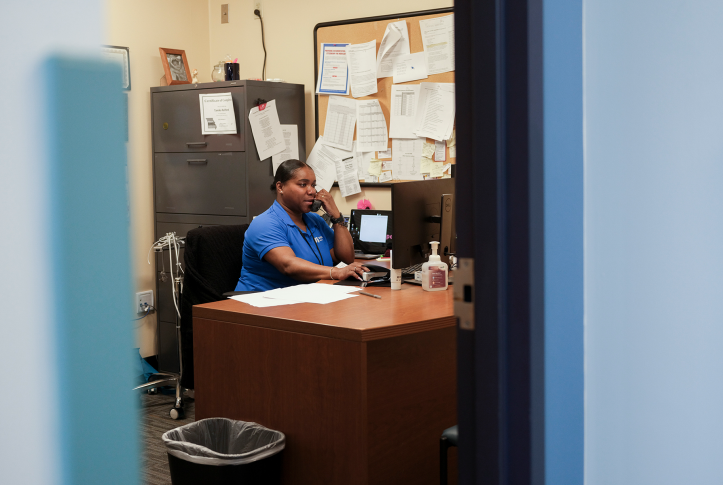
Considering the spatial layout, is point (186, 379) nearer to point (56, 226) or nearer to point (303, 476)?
point (303, 476)

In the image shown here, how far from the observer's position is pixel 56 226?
0.64 metres

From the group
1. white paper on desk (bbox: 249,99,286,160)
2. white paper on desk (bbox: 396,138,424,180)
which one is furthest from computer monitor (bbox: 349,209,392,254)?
white paper on desk (bbox: 249,99,286,160)

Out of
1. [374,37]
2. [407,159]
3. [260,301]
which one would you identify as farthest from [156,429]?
[374,37]

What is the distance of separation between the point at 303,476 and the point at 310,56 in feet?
9.49

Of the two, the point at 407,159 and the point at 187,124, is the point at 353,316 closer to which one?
the point at 407,159

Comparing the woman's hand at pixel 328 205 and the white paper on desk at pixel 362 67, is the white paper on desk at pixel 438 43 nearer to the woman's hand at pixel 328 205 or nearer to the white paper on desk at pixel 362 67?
the white paper on desk at pixel 362 67

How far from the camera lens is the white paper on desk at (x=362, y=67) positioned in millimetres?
3966

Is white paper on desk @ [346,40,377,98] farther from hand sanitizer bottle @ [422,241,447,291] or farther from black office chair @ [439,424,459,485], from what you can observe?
black office chair @ [439,424,459,485]

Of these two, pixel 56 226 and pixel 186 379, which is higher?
pixel 56 226

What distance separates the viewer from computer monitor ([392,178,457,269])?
8.37ft

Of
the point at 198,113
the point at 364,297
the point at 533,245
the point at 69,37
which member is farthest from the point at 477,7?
the point at 198,113

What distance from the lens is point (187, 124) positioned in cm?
409

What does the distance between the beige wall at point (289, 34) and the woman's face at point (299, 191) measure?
84 centimetres

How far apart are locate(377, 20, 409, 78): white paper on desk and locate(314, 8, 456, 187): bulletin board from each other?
0.03 meters
